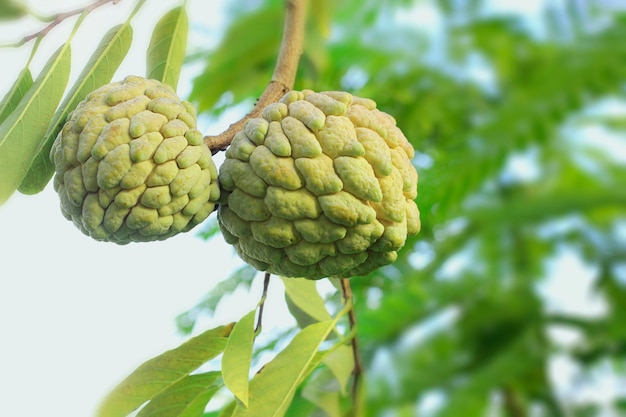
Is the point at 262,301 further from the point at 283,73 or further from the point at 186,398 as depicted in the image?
the point at 283,73

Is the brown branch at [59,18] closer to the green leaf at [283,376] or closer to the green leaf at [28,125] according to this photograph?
the green leaf at [28,125]

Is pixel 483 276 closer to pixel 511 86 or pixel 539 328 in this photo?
pixel 539 328

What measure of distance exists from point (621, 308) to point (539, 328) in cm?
44

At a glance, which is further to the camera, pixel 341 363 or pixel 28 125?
pixel 341 363

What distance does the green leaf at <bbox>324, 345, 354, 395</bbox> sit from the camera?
1124 mm

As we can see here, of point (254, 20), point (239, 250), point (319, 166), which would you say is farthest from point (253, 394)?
point (254, 20)

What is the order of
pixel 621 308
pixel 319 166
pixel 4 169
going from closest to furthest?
pixel 319 166 < pixel 4 169 < pixel 621 308

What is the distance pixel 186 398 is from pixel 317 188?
1.37ft

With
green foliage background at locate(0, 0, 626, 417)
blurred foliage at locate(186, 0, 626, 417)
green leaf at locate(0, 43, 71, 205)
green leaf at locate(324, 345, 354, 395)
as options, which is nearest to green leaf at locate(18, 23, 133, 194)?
green leaf at locate(0, 43, 71, 205)

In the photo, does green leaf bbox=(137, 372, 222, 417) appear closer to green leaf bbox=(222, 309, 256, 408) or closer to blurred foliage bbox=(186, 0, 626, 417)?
green leaf bbox=(222, 309, 256, 408)

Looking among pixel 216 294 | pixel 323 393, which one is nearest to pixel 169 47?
pixel 323 393

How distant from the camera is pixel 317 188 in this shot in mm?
686

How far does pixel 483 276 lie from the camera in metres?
3.69

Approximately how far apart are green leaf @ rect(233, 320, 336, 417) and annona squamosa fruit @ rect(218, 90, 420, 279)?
21 cm
